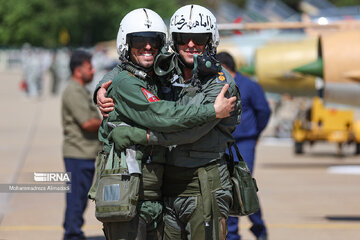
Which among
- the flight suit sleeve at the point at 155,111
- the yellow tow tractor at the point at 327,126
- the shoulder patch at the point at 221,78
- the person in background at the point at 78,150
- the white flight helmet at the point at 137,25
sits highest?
the white flight helmet at the point at 137,25

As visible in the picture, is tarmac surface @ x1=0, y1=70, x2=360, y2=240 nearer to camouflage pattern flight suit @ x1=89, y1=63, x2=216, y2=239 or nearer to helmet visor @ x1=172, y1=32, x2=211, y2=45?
camouflage pattern flight suit @ x1=89, y1=63, x2=216, y2=239

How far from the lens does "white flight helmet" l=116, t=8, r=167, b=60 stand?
4.59m

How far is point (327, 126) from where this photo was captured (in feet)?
49.7

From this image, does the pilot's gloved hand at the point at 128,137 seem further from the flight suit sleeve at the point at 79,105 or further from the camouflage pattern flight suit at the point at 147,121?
the flight suit sleeve at the point at 79,105

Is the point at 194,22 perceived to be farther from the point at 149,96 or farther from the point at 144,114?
the point at 144,114

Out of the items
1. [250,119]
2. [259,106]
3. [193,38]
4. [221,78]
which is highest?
[193,38]

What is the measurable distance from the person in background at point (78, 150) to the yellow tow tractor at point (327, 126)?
8.40m

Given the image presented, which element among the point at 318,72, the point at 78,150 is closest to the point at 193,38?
the point at 78,150

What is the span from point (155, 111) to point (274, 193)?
6.94 meters

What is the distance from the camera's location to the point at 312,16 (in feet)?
54.4

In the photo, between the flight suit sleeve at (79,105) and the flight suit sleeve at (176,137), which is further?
the flight suit sleeve at (79,105)

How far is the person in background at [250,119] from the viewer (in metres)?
7.33

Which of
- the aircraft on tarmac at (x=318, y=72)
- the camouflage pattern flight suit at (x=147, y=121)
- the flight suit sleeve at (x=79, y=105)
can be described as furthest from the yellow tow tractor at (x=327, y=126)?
the camouflage pattern flight suit at (x=147, y=121)

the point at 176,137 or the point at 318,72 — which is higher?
the point at 176,137
